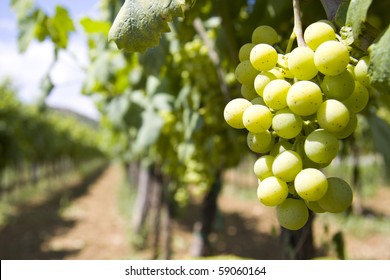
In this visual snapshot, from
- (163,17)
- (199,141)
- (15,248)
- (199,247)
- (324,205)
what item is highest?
(163,17)

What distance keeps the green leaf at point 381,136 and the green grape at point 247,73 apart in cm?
108

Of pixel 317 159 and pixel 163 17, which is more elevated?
pixel 163 17

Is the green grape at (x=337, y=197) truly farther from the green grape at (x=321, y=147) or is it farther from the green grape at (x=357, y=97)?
the green grape at (x=357, y=97)

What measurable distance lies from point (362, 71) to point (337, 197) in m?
0.23

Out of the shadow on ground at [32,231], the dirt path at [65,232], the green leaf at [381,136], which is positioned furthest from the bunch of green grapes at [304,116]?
the shadow on ground at [32,231]

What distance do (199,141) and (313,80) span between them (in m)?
2.09

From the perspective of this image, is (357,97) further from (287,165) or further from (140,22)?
(140,22)

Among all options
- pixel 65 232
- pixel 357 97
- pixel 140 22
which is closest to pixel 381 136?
pixel 357 97

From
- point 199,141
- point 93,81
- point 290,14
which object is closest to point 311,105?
point 290,14

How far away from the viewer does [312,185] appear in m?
0.63

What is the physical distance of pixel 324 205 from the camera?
678 millimetres

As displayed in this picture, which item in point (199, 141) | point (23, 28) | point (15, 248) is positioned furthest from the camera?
point (15, 248)

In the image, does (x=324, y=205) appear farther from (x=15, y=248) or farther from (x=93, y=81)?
(x=15, y=248)

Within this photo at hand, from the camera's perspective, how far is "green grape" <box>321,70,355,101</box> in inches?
25.8
